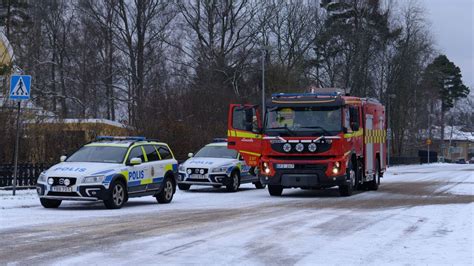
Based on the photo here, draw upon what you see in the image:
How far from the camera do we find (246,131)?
72.4 feet

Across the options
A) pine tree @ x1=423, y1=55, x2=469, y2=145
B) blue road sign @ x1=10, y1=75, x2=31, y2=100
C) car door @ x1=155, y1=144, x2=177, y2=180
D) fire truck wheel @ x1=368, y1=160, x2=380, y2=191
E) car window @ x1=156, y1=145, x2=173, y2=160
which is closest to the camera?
blue road sign @ x1=10, y1=75, x2=31, y2=100

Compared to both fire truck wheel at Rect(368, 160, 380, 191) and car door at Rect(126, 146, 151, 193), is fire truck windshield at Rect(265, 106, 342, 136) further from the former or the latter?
fire truck wheel at Rect(368, 160, 380, 191)

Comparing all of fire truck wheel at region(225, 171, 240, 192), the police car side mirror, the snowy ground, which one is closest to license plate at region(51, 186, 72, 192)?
the snowy ground

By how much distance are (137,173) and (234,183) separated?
7.01 meters

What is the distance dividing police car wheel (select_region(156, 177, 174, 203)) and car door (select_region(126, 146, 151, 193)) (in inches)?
32.9

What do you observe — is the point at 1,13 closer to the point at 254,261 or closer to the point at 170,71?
the point at 170,71

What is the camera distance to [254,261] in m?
9.65

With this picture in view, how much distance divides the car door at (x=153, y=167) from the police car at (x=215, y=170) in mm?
4680

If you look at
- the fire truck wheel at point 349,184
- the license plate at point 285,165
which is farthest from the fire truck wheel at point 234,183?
the fire truck wheel at point 349,184

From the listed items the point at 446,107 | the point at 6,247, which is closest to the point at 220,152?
the point at 6,247

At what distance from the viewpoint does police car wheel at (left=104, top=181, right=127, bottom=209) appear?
56.3 ft

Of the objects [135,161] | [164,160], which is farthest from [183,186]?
[135,161]

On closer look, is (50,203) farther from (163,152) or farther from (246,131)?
(246,131)

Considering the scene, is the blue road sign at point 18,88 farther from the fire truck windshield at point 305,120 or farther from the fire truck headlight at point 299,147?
the fire truck headlight at point 299,147
